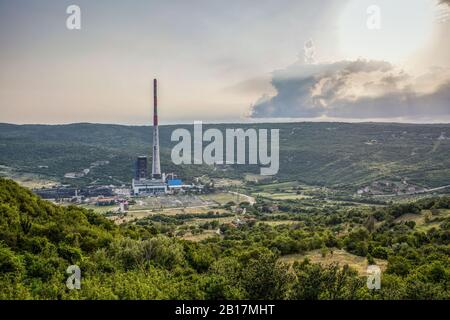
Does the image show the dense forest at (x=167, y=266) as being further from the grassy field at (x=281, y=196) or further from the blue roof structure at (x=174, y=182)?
the blue roof structure at (x=174, y=182)

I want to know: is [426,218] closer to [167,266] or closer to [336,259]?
[336,259]

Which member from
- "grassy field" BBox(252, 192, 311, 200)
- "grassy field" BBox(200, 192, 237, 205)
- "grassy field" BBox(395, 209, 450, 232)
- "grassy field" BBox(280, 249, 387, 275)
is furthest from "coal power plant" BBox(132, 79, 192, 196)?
"grassy field" BBox(280, 249, 387, 275)

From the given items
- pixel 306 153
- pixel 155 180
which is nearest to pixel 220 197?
pixel 155 180

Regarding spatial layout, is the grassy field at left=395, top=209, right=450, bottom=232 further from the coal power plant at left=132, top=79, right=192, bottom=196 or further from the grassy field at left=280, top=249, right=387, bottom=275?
the coal power plant at left=132, top=79, right=192, bottom=196

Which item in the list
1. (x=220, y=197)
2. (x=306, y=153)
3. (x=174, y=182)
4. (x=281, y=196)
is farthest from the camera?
(x=306, y=153)

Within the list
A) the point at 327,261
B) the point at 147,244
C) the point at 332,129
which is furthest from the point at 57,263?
the point at 332,129

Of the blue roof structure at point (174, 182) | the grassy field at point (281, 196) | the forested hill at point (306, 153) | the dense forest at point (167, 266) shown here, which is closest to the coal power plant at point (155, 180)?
the blue roof structure at point (174, 182)
